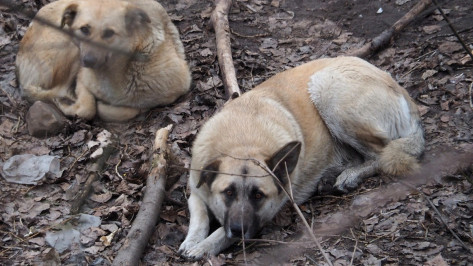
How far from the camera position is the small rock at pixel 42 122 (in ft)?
19.4

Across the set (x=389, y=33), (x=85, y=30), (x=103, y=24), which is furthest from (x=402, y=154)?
(x=85, y=30)

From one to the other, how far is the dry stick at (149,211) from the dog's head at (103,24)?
4.25ft

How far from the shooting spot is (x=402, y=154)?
491 centimetres

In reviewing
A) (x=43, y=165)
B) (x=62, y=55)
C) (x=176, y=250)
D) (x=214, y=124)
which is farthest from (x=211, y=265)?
(x=62, y=55)

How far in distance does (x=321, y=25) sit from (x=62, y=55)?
3626 millimetres

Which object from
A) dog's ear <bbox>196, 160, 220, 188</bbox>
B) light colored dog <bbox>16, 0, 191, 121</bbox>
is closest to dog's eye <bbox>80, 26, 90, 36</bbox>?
light colored dog <bbox>16, 0, 191, 121</bbox>

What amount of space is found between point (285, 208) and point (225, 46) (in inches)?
116

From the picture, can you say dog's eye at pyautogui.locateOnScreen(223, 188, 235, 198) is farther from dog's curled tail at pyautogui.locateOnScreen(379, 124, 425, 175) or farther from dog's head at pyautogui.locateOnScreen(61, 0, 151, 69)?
dog's head at pyautogui.locateOnScreen(61, 0, 151, 69)

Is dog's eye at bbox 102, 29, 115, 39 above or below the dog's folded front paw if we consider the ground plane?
above

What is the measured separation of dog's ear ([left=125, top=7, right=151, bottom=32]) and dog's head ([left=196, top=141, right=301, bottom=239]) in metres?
2.11

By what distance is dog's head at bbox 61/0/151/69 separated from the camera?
597 cm

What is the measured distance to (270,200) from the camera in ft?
14.4

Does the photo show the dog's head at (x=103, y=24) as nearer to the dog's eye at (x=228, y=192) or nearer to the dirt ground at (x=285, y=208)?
the dirt ground at (x=285, y=208)

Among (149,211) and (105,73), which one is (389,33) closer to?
(105,73)
